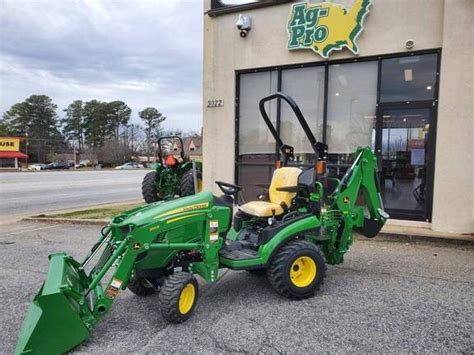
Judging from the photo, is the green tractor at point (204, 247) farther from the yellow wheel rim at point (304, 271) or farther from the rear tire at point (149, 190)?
the rear tire at point (149, 190)

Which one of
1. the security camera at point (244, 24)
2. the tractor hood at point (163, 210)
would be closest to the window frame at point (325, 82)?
the security camera at point (244, 24)

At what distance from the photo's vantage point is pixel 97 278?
3.22 meters

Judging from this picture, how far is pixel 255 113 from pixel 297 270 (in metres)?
5.58

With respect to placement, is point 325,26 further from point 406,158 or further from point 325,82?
point 406,158

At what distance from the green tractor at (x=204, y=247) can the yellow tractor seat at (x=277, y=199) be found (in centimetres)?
1

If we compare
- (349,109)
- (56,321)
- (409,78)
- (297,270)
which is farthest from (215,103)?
(56,321)

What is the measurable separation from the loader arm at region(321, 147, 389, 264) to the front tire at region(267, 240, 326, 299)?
0.62 m

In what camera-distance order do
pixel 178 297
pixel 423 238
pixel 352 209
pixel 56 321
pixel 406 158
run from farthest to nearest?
pixel 406 158 < pixel 423 238 < pixel 352 209 < pixel 178 297 < pixel 56 321

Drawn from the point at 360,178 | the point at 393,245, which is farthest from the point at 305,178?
the point at 393,245

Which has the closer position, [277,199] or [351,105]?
[277,199]

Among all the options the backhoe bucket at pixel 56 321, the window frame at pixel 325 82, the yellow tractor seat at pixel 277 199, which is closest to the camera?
the backhoe bucket at pixel 56 321

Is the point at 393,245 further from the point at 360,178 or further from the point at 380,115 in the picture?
the point at 380,115

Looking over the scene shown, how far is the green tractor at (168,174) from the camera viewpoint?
9.44m

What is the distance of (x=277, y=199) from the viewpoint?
180 inches
